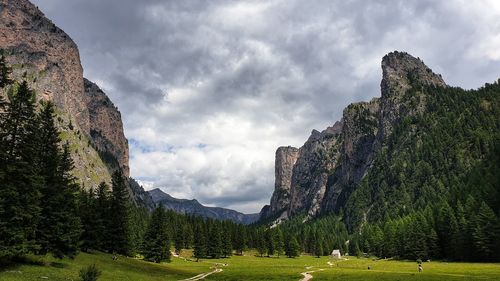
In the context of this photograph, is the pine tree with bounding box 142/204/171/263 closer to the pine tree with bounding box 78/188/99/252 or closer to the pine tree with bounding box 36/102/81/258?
the pine tree with bounding box 78/188/99/252

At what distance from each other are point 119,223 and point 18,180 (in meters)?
44.9

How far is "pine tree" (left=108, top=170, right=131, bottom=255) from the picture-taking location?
3366 inches

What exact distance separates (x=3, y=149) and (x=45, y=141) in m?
15.1

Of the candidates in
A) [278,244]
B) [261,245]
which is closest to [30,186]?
[261,245]

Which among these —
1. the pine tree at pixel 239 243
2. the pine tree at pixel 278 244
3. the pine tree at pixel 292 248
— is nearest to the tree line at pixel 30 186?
the pine tree at pixel 239 243

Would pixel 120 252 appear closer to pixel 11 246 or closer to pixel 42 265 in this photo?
pixel 42 265

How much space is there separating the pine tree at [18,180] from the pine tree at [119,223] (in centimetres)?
3720

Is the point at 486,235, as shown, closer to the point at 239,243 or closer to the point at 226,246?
the point at 226,246

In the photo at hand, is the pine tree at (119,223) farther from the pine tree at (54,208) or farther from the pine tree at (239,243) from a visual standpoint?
the pine tree at (239,243)

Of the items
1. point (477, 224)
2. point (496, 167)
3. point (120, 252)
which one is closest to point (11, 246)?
point (120, 252)

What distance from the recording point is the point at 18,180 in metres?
44.3

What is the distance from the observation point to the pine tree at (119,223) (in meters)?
85.5

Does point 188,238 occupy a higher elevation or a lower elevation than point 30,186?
lower

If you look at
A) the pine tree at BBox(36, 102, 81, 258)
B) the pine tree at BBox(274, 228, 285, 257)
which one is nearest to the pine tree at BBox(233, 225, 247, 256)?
the pine tree at BBox(274, 228, 285, 257)
